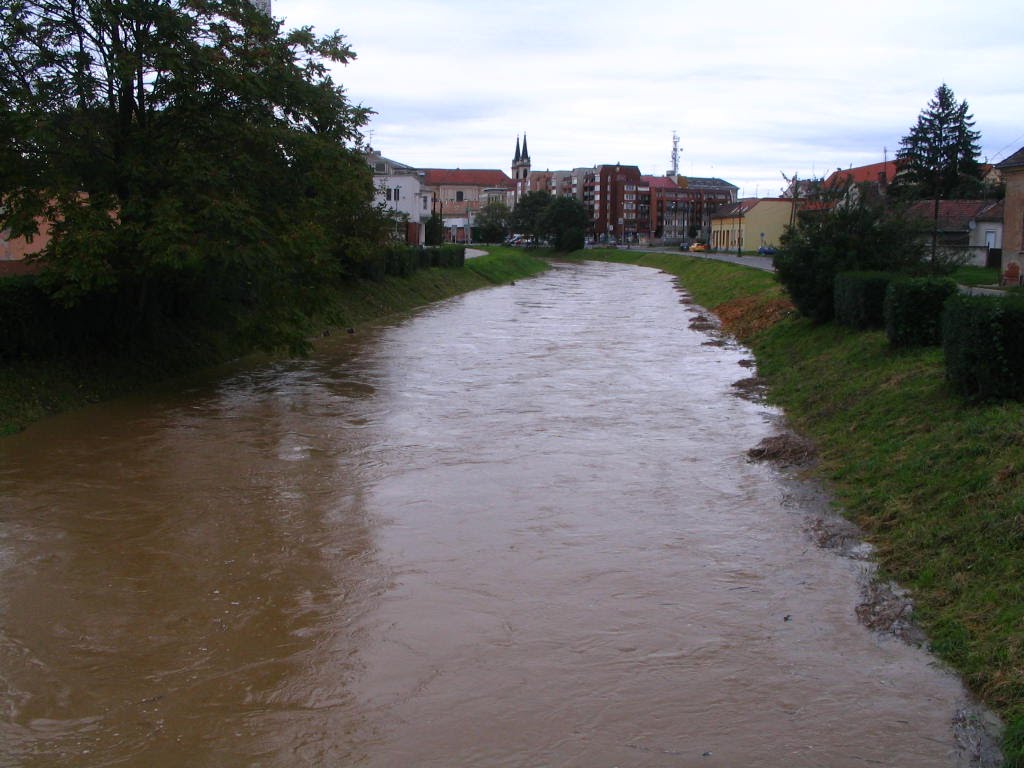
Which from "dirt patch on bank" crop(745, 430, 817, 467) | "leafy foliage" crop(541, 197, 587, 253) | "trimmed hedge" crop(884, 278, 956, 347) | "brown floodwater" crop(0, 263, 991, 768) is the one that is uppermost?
"leafy foliage" crop(541, 197, 587, 253)

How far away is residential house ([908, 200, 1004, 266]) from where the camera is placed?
5172 centimetres

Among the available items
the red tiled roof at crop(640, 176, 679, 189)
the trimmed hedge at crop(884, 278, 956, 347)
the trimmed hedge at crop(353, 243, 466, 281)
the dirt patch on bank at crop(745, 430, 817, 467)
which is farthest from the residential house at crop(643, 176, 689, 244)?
the dirt patch on bank at crop(745, 430, 817, 467)

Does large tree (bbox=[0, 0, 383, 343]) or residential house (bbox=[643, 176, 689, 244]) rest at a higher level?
residential house (bbox=[643, 176, 689, 244])

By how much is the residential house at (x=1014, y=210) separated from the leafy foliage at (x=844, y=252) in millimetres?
14140

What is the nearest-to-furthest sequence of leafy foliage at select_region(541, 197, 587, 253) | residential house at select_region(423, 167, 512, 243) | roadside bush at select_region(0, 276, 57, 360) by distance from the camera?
roadside bush at select_region(0, 276, 57, 360)
leafy foliage at select_region(541, 197, 587, 253)
residential house at select_region(423, 167, 512, 243)

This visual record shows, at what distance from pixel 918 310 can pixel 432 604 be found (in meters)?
11.4

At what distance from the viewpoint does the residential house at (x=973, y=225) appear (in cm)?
5172

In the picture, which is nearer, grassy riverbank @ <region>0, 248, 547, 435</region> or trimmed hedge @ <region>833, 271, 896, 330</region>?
grassy riverbank @ <region>0, 248, 547, 435</region>

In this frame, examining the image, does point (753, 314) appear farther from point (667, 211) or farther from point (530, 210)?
point (667, 211)

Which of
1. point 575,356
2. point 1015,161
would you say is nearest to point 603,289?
point 1015,161

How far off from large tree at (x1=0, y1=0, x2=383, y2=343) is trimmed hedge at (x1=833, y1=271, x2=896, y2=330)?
11.3 m

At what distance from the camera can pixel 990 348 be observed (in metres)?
11.4

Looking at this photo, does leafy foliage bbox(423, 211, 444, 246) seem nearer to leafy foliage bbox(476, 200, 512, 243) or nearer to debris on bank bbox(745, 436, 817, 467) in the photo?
leafy foliage bbox(476, 200, 512, 243)

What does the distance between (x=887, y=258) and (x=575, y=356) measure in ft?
27.8
